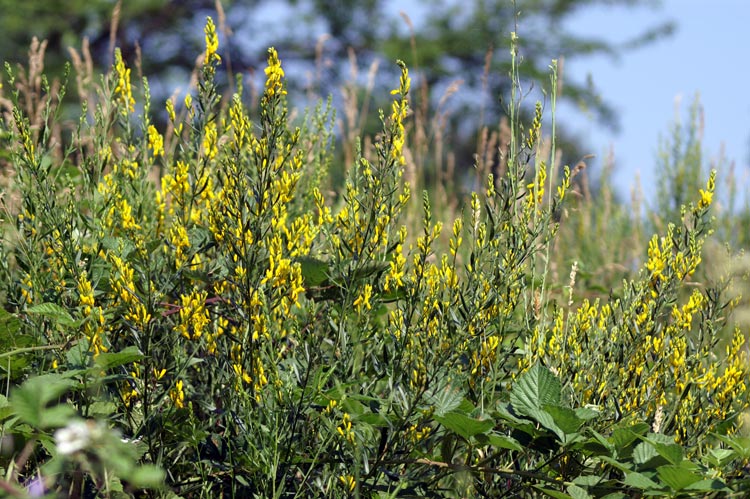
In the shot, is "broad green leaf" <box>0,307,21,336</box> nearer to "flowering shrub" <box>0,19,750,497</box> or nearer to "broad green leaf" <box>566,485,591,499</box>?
"flowering shrub" <box>0,19,750,497</box>

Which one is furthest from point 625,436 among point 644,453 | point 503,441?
point 503,441

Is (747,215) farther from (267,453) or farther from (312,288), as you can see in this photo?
(267,453)

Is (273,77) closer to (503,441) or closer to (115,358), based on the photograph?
(115,358)

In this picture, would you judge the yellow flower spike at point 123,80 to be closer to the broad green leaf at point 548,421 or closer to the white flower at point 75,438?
the broad green leaf at point 548,421

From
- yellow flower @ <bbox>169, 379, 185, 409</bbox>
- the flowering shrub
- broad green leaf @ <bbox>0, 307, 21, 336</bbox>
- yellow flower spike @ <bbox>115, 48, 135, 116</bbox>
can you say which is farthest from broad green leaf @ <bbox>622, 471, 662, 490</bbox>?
yellow flower spike @ <bbox>115, 48, 135, 116</bbox>

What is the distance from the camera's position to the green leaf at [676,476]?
175 cm

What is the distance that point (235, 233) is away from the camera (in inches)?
75.2

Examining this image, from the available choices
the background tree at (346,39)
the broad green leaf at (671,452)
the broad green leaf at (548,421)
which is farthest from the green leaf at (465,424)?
the background tree at (346,39)

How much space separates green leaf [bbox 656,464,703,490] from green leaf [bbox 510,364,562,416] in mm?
253

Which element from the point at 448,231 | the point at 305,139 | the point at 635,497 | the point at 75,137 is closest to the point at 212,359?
the point at 75,137

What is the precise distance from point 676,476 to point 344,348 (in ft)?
2.27

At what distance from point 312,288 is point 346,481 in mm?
561

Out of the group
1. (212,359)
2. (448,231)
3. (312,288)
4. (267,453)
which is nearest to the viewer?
(267,453)

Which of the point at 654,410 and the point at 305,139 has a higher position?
the point at 305,139
